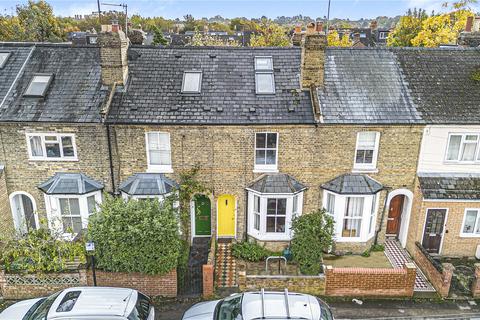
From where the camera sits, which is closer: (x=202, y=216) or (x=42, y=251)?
(x=42, y=251)

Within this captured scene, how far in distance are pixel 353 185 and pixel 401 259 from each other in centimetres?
404

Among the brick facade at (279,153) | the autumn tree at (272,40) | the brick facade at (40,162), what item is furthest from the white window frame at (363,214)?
the autumn tree at (272,40)

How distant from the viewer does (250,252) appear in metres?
16.6

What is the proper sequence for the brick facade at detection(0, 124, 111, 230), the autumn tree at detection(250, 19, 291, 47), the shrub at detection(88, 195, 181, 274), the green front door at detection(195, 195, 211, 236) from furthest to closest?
the autumn tree at detection(250, 19, 291, 47) → the green front door at detection(195, 195, 211, 236) → the brick facade at detection(0, 124, 111, 230) → the shrub at detection(88, 195, 181, 274)

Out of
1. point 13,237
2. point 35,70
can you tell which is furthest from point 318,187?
point 35,70

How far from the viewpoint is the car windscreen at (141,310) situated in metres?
10.6

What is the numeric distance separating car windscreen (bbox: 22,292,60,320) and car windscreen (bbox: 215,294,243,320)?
4.65 metres

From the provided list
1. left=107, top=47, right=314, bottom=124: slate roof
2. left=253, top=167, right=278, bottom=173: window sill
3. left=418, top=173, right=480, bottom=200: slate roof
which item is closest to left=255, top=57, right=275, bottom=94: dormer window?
left=107, top=47, right=314, bottom=124: slate roof

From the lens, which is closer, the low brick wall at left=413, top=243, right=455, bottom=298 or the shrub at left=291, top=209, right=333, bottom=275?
the low brick wall at left=413, top=243, right=455, bottom=298

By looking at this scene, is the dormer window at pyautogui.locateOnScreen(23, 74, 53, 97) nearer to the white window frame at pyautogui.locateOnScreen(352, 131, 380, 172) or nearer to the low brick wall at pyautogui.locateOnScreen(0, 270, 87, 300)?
Result: the low brick wall at pyautogui.locateOnScreen(0, 270, 87, 300)

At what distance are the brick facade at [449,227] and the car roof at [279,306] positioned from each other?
8.05 metres

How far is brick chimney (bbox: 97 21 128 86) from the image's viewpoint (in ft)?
52.4

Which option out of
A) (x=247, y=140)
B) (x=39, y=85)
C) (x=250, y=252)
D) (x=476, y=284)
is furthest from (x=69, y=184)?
(x=476, y=284)

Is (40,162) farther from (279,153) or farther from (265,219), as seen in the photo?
(279,153)
